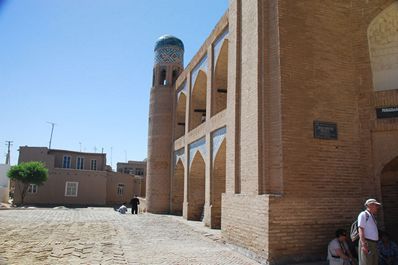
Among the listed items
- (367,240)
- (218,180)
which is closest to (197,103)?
(218,180)

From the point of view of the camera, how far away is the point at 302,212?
272 inches

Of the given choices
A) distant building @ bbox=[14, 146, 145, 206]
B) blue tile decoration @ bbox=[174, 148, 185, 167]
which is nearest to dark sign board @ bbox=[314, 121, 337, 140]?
blue tile decoration @ bbox=[174, 148, 185, 167]

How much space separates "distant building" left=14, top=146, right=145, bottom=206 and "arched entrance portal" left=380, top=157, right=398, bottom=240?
90.1 ft

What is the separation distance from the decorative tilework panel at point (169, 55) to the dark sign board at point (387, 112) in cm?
1539

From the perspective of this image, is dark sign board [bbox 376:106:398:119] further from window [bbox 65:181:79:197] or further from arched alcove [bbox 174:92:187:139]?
window [bbox 65:181:79:197]

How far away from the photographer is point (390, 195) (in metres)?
8.15

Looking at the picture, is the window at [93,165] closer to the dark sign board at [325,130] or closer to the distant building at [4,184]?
the distant building at [4,184]

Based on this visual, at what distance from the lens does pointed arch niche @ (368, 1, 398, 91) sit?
27.5 feet

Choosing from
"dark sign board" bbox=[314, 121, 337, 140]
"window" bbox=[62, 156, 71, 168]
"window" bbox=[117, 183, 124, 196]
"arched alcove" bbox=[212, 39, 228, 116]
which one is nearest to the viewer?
"dark sign board" bbox=[314, 121, 337, 140]

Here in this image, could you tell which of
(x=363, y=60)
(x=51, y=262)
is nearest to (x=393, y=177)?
(x=363, y=60)

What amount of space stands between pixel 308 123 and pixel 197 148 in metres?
8.22

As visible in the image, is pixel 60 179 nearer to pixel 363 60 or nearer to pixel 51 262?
pixel 51 262

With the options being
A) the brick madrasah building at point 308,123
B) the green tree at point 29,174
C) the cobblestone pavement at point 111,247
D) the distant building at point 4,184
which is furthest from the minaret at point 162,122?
Result: the distant building at point 4,184

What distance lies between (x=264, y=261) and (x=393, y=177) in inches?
145
